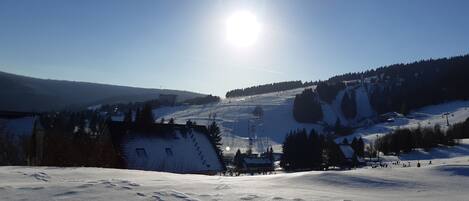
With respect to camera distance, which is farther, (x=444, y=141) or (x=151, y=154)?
(x=444, y=141)

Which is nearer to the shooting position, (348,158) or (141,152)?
(141,152)

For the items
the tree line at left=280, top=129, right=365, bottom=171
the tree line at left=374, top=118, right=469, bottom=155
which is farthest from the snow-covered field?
the tree line at left=374, top=118, right=469, bottom=155

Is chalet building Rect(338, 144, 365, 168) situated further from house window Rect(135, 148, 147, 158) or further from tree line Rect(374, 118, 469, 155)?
house window Rect(135, 148, 147, 158)

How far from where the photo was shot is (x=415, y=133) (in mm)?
132000

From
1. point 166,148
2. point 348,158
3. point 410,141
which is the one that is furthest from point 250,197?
point 410,141

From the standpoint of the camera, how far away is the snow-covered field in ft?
30.7

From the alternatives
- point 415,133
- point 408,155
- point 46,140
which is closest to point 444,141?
point 415,133

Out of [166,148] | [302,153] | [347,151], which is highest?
[347,151]

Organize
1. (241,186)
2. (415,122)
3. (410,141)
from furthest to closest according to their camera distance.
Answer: (415,122), (410,141), (241,186)

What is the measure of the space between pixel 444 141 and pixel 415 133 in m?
7.18

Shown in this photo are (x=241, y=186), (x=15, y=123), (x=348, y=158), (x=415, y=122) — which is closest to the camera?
(x=241, y=186)

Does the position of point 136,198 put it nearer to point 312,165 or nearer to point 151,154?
point 151,154

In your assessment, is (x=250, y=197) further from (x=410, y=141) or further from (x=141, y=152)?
(x=410, y=141)

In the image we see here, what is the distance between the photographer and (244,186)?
11.3m
